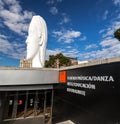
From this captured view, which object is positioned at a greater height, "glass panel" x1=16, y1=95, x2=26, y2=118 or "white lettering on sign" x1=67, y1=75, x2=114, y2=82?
"white lettering on sign" x1=67, y1=75, x2=114, y2=82

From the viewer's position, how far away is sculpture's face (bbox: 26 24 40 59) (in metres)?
10.9

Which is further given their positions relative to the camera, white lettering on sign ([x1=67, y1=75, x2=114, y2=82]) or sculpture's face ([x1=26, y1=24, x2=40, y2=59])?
sculpture's face ([x1=26, y1=24, x2=40, y2=59])

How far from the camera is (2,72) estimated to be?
7746mm

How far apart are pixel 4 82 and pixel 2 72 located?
1.97 ft

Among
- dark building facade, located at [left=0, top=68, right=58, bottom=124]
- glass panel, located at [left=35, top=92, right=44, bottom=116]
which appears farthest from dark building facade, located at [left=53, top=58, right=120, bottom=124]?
glass panel, located at [left=35, top=92, right=44, bottom=116]

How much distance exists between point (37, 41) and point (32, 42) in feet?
1.52

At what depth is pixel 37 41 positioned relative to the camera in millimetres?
11203

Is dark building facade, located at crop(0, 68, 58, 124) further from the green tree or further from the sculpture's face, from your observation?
the green tree

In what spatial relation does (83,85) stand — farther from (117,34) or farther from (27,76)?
(117,34)

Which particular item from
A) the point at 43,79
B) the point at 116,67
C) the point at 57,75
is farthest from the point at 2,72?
the point at 116,67

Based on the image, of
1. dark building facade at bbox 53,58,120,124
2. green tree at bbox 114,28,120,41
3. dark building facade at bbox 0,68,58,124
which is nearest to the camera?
dark building facade at bbox 53,58,120,124

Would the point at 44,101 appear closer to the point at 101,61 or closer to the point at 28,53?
the point at 28,53

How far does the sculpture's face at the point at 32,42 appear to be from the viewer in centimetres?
1090

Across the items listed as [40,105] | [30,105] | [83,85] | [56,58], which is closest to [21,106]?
[30,105]
